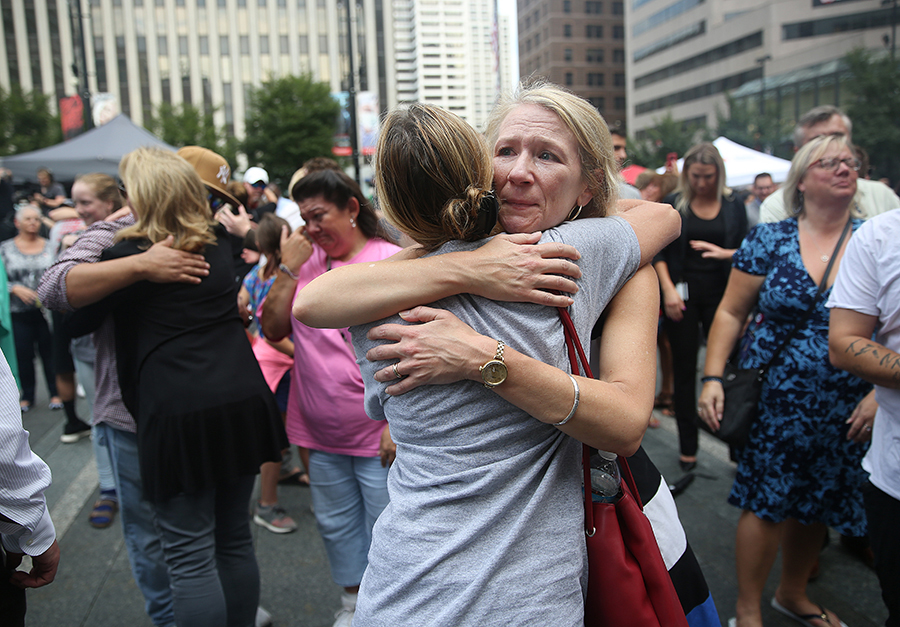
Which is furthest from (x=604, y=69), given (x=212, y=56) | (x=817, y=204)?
(x=817, y=204)

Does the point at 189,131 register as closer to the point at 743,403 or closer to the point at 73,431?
the point at 73,431

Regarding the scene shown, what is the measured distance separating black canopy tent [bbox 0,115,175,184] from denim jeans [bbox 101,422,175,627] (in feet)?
28.1

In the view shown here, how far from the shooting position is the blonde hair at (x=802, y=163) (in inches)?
108

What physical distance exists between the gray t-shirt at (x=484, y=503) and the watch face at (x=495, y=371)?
0.08 m

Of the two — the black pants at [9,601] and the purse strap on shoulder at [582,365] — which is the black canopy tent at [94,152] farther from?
the purse strap on shoulder at [582,365]

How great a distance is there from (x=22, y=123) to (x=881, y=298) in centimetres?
4880

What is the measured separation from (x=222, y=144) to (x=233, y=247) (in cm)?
5294

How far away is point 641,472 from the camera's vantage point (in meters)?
1.54

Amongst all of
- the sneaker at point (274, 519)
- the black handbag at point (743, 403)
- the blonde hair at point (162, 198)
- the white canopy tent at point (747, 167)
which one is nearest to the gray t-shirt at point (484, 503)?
the blonde hair at point (162, 198)

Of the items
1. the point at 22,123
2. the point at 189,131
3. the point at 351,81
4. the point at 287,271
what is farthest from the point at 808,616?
the point at 189,131

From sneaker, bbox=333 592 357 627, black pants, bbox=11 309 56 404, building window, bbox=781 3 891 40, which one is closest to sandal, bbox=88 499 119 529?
sneaker, bbox=333 592 357 627

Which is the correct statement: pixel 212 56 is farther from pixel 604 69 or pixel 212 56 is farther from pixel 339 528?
pixel 339 528

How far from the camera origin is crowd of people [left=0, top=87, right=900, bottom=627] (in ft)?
3.99

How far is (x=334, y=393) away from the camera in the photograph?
2781 mm
